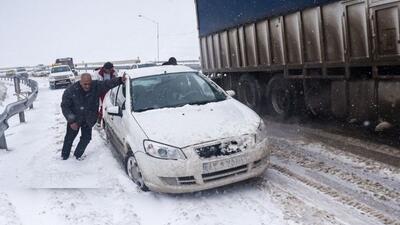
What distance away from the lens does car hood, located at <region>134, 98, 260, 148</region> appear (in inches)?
203

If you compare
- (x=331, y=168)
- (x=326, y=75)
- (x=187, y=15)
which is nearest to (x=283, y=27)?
(x=326, y=75)

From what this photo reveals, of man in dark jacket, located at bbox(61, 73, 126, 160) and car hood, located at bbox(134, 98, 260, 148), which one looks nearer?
car hood, located at bbox(134, 98, 260, 148)

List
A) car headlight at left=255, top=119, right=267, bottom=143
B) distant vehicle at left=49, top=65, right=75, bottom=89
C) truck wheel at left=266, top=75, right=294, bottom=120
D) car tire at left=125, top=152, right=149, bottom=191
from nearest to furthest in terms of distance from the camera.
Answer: car headlight at left=255, top=119, right=267, bottom=143 < car tire at left=125, top=152, right=149, bottom=191 < truck wheel at left=266, top=75, right=294, bottom=120 < distant vehicle at left=49, top=65, right=75, bottom=89

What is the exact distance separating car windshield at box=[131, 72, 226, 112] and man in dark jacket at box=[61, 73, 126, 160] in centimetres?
58

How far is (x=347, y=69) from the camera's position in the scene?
7855 mm

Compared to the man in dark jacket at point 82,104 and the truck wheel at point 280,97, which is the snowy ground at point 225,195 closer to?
the man in dark jacket at point 82,104

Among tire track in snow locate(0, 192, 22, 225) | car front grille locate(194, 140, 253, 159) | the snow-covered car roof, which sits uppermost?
the snow-covered car roof

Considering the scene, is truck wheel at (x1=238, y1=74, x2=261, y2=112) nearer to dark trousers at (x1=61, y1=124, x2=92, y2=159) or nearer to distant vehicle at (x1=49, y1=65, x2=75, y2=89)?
dark trousers at (x1=61, y1=124, x2=92, y2=159)

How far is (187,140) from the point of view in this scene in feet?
16.7

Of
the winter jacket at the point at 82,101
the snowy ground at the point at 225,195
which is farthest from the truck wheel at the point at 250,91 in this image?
the winter jacket at the point at 82,101

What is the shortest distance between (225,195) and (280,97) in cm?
571

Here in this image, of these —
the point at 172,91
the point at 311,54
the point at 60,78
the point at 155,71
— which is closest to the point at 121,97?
the point at 155,71

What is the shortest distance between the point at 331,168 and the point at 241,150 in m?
1.63

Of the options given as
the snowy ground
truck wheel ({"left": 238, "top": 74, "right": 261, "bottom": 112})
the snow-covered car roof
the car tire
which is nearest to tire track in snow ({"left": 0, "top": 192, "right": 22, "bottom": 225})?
the snowy ground
